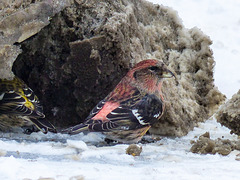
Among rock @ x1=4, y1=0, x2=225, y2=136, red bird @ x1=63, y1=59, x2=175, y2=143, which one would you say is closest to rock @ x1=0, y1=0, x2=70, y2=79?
rock @ x1=4, y1=0, x2=225, y2=136

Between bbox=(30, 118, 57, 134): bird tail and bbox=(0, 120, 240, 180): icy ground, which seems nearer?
bbox=(0, 120, 240, 180): icy ground

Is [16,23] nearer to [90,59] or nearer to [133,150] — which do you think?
[90,59]

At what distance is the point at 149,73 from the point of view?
5.30m

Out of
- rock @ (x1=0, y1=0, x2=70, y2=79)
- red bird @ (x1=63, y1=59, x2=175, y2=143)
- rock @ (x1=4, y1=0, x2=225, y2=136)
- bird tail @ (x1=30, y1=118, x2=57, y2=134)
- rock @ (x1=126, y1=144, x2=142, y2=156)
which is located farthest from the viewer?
rock @ (x1=4, y1=0, x2=225, y2=136)

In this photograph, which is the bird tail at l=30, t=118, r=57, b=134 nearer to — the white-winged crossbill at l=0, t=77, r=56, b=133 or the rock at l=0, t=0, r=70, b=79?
the white-winged crossbill at l=0, t=77, r=56, b=133

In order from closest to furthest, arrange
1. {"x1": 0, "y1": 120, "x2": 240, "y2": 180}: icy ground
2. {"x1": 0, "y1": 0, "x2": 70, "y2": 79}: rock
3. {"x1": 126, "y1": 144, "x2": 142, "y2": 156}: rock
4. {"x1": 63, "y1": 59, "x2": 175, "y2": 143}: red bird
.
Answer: {"x1": 0, "y1": 120, "x2": 240, "y2": 180}: icy ground → {"x1": 126, "y1": 144, "x2": 142, "y2": 156}: rock → {"x1": 63, "y1": 59, "x2": 175, "y2": 143}: red bird → {"x1": 0, "y1": 0, "x2": 70, "y2": 79}: rock

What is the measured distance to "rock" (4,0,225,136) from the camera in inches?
217

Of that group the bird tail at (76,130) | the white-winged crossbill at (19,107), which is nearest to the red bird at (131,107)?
the bird tail at (76,130)

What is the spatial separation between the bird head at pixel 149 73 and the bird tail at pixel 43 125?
1026 mm

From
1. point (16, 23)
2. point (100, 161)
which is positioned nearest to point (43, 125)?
point (16, 23)

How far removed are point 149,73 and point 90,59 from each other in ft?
2.36

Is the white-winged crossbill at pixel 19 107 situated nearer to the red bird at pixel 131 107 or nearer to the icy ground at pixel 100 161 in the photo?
the icy ground at pixel 100 161

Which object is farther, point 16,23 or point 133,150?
point 16,23

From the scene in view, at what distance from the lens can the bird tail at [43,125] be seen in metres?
5.26
